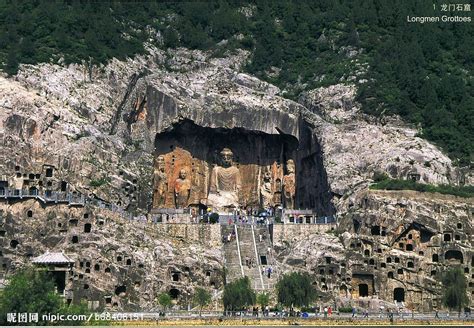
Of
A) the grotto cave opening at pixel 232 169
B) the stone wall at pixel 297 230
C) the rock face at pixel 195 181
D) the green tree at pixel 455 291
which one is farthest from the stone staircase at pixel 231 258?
the green tree at pixel 455 291

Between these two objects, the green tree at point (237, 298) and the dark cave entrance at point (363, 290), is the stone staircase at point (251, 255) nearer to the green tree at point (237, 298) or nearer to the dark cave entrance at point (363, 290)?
the green tree at point (237, 298)

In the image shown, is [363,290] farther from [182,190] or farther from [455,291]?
[182,190]

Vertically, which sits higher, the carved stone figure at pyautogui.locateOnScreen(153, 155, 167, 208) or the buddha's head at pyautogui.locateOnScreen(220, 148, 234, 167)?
the buddha's head at pyautogui.locateOnScreen(220, 148, 234, 167)

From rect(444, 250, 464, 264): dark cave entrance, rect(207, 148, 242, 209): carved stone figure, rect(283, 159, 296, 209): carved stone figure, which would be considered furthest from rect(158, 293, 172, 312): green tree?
rect(283, 159, 296, 209): carved stone figure

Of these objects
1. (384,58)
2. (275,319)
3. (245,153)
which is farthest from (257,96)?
(275,319)

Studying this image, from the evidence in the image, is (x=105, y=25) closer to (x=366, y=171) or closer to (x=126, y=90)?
(x=126, y=90)

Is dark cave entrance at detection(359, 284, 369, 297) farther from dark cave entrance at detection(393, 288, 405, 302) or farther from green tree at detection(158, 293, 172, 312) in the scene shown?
green tree at detection(158, 293, 172, 312)

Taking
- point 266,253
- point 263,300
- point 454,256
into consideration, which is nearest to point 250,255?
point 266,253
